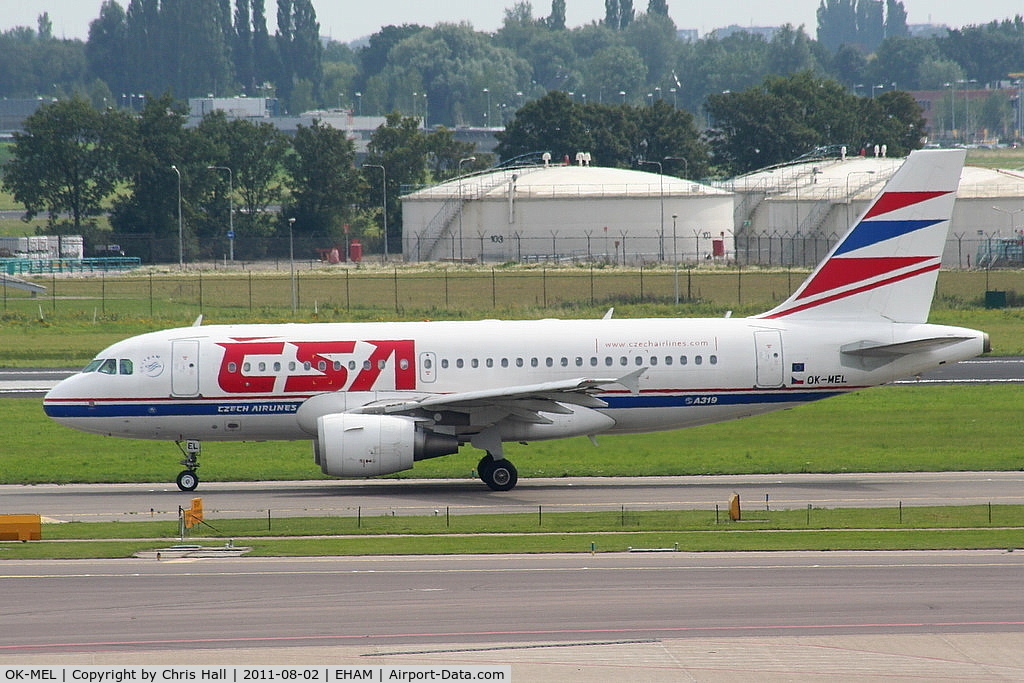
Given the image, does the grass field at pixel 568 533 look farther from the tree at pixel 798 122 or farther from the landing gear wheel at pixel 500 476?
the tree at pixel 798 122

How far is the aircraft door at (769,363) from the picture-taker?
115 ft

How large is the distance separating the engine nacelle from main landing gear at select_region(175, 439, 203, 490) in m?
3.98

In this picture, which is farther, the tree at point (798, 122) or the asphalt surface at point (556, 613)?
the tree at point (798, 122)

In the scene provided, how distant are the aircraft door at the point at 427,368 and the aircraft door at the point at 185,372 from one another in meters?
5.82

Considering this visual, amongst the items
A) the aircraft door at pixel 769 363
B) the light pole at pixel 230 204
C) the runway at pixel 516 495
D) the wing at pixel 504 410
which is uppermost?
the light pole at pixel 230 204

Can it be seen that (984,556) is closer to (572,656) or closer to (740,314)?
(572,656)

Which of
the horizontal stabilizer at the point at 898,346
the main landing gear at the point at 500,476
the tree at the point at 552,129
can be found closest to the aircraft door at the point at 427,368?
the main landing gear at the point at 500,476

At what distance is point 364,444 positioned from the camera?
1275 inches

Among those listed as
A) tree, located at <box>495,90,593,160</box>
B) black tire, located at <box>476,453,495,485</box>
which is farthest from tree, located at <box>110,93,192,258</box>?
black tire, located at <box>476,453,495,485</box>

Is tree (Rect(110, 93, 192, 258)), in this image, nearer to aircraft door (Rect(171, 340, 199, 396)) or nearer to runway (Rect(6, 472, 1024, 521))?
aircraft door (Rect(171, 340, 199, 396))

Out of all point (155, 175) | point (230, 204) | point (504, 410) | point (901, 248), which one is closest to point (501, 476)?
point (504, 410)

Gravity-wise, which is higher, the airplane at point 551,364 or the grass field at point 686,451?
the airplane at point 551,364

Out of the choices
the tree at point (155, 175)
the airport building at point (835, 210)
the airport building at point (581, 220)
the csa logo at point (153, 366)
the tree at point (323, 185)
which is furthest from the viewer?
the tree at point (323, 185)

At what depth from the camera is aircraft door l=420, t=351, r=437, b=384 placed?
34.8 meters
